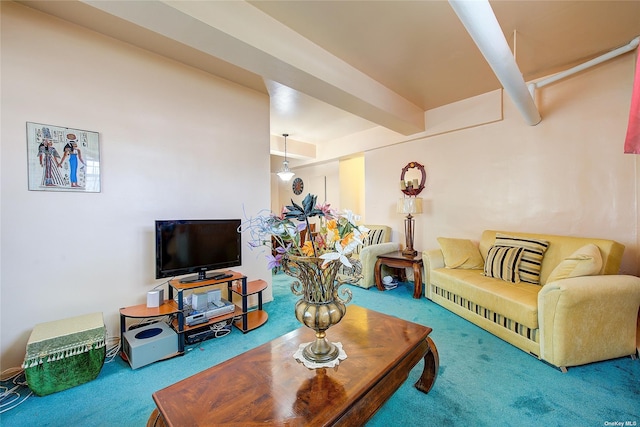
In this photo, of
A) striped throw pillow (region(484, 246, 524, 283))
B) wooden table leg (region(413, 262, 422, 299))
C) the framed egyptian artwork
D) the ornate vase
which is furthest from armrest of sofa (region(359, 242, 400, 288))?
the framed egyptian artwork

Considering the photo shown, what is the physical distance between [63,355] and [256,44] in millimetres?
2434

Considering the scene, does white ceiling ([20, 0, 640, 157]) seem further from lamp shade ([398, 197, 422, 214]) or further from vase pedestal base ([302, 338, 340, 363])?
vase pedestal base ([302, 338, 340, 363])

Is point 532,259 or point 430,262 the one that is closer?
point 532,259

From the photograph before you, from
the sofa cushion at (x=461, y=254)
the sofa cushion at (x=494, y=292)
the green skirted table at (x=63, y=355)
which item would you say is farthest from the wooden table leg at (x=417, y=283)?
the green skirted table at (x=63, y=355)

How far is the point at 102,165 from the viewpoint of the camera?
2141mm

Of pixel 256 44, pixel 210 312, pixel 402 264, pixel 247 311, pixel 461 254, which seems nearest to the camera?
pixel 256 44

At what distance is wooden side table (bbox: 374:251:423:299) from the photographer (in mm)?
3277

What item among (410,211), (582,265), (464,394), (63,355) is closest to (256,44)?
(63,355)

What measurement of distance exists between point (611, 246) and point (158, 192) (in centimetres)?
405

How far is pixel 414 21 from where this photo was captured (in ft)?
6.27

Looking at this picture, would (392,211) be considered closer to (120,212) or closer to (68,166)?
(120,212)

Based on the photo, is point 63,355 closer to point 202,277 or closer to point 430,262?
point 202,277

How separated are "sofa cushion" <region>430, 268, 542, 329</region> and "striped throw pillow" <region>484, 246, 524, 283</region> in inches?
2.7

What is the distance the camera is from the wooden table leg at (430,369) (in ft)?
5.19
